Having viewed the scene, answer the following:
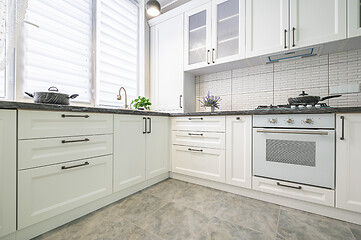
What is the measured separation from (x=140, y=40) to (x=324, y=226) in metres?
3.27

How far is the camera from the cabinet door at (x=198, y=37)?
2322 millimetres

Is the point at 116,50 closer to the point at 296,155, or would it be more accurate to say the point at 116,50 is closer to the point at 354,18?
the point at 296,155

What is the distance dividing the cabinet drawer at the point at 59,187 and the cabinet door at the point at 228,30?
1880 millimetres

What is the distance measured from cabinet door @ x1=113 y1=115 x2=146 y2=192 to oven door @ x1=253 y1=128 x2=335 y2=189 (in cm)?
124

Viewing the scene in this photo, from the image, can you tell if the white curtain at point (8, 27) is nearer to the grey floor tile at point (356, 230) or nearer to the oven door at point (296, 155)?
the oven door at point (296, 155)

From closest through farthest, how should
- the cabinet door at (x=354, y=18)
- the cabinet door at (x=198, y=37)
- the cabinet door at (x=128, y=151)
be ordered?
the cabinet door at (x=354, y=18)
the cabinet door at (x=128, y=151)
the cabinet door at (x=198, y=37)

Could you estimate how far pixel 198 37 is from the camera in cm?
242

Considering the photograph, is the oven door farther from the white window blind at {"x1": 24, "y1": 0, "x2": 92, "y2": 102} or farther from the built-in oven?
the white window blind at {"x1": 24, "y1": 0, "x2": 92, "y2": 102}

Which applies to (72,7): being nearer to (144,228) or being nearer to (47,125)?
(47,125)

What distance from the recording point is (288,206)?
1583 mm

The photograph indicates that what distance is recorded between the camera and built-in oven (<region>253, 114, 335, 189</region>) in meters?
1.40

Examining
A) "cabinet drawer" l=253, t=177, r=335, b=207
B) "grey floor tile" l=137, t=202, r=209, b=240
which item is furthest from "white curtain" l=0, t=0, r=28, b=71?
"cabinet drawer" l=253, t=177, r=335, b=207

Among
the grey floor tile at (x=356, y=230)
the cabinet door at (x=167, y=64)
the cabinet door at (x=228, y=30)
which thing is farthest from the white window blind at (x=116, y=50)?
the grey floor tile at (x=356, y=230)

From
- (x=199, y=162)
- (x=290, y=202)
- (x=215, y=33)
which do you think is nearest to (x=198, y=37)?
(x=215, y=33)
